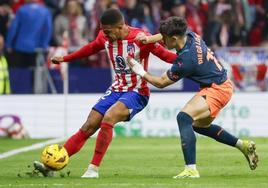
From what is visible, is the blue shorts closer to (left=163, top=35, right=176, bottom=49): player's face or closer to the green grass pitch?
the green grass pitch

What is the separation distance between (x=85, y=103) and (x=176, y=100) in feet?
6.57

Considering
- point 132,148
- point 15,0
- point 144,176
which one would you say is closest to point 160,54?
point 144,176

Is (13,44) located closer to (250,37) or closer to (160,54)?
(250,37)

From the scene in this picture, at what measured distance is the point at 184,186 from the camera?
12062 millimetres

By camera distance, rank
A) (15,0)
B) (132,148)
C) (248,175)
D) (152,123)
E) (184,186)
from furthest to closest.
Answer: (15,0) → (152,123) → (132,148) → (248,175) → (184,186)

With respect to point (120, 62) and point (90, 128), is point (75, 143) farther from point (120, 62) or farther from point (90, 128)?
point (120, 62)

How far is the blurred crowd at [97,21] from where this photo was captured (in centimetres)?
2489

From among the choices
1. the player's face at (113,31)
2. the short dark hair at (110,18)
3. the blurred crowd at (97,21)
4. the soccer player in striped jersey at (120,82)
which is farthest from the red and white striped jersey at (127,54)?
the blurred crowd at (97,21)

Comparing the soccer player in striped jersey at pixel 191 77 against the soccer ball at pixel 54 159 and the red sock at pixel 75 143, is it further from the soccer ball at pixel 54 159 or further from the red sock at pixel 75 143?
the soccer ball at pixel 54 159

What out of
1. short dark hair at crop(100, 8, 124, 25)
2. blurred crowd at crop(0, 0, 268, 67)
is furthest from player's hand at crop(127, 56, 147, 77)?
blurred crowd at crop(0, 0, 268, 67)

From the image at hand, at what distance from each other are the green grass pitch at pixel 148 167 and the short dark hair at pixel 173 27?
5.77ft

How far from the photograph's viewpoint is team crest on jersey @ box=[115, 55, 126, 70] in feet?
46.1

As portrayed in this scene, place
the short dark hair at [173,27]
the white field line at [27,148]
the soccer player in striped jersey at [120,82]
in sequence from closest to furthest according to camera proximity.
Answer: the short dark hair at [173,27] → the soccer player in striped jersey at [120,82] → the white field line at [27,148]

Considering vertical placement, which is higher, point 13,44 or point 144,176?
point 13,44
